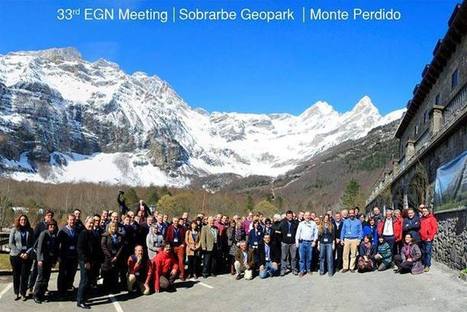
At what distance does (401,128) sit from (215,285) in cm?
→ 3489

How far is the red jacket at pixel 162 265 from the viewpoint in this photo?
539 inches

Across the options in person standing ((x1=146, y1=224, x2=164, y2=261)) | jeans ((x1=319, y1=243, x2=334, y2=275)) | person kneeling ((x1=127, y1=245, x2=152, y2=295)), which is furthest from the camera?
jeans ((x1=319, y1=243, x2=334, y2=275))

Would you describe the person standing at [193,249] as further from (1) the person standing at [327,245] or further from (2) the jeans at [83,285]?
(2) the jeans at [83,285]

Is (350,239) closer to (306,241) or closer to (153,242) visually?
(306,241)

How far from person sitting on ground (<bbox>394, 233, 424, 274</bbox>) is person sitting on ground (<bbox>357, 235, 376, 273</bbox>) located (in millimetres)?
819

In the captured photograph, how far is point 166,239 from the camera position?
1534 centimetres

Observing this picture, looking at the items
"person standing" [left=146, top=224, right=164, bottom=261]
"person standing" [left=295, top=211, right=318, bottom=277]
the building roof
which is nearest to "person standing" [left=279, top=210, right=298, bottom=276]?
"person standing" [left=295, top=211, right=318, bottom=277]

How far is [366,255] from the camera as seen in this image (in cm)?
1554

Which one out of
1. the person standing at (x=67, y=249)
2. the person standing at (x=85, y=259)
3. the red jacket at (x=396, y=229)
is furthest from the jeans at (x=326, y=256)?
the person standing at (x=67, y=249)

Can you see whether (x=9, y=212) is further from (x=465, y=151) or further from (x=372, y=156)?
(x=372, y=156)

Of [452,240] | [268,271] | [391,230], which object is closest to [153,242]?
[268,271]

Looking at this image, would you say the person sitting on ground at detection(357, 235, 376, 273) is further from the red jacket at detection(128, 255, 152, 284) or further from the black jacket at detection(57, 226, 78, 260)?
the black jacket at detection(57, 226, 78, 260)

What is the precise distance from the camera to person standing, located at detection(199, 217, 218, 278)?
16078 mm

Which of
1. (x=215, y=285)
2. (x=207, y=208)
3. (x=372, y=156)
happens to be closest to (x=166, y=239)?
(x=215, y=285)
